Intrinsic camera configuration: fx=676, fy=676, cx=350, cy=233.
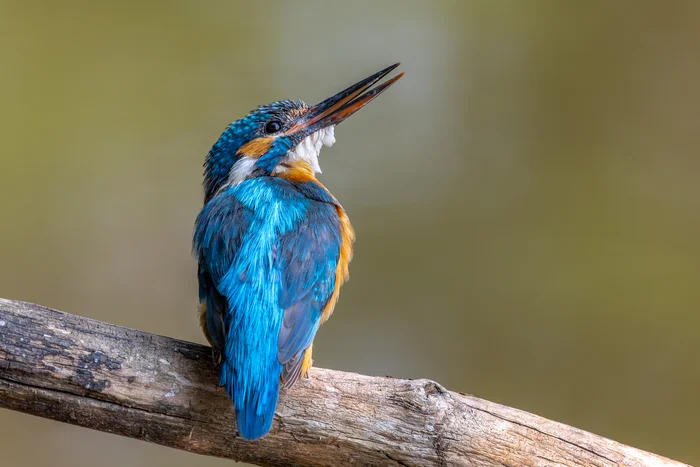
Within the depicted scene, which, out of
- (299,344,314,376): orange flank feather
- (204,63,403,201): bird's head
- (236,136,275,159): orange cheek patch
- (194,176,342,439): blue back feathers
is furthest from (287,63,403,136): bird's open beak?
(299,344,314,376): orange flank feather

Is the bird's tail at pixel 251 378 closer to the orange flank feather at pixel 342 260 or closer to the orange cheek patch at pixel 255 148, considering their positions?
the orange flank feather at pixel 342 260

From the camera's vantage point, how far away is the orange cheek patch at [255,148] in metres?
2.14

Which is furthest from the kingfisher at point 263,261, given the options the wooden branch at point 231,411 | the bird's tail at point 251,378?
the wooden branch at point 231,411

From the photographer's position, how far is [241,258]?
1655 millimetres

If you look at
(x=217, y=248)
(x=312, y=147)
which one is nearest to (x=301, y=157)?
(x=312, y=147)

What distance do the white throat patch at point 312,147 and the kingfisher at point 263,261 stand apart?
0.01m

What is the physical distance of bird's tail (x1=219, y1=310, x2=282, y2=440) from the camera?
4.59 feet

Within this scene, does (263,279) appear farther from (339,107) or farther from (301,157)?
(339,107)

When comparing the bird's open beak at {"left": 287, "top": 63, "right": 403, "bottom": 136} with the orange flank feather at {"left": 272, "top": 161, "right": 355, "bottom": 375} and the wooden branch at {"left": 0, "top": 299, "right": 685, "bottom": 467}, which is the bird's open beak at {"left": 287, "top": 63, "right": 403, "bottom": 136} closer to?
the orange flank feather at {"left": 272, "top": 161, "right": 355, "bottom": 375}

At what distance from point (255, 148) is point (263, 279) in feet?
2.19

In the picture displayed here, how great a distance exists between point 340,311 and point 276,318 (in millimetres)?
2203

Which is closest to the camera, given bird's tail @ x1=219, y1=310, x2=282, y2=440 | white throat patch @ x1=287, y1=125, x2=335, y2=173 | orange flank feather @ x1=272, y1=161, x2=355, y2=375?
bird's tail @ x1=219, y1=310, x2=282, y2=440

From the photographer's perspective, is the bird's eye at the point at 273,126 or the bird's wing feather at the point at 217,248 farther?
the bird's eye at the point at 273,126

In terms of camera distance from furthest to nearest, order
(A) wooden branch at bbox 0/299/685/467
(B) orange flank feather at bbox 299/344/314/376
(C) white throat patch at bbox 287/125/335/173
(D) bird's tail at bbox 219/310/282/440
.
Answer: (C) white throat patch at bbox 287/125/335/173, (B) orange flank feather at bbox 299/344/314/376, (A) wooden branch at bbox 0/299/685/467, (D) bird's tail at bbox 219/310/282/440
